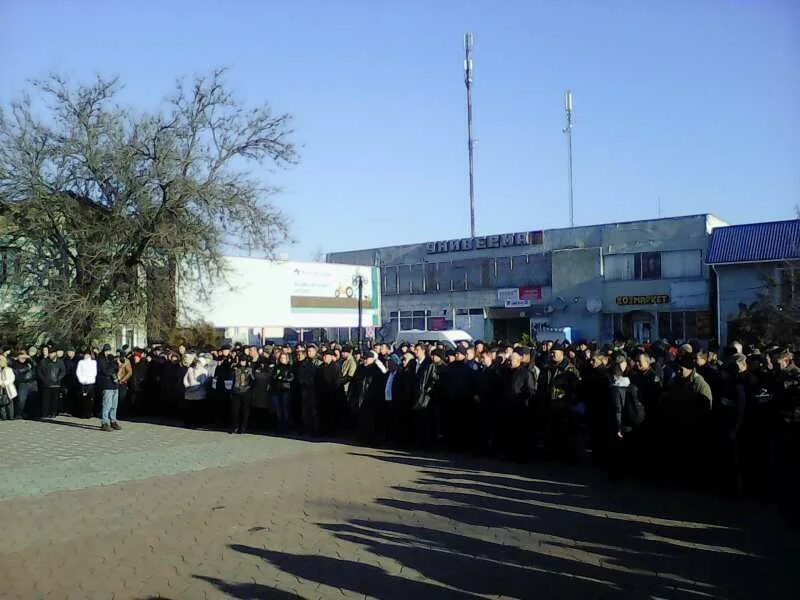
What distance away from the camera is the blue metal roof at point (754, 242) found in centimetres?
3847

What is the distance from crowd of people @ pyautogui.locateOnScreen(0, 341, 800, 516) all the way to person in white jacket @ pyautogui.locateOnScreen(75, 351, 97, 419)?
3cm

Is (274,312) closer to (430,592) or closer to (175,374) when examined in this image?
(175,374)

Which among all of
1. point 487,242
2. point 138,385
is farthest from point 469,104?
point 138,385

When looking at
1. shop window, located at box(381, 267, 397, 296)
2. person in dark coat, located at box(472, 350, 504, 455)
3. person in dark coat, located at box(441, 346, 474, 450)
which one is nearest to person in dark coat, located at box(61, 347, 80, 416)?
person in dark coat, located at box(441, 346, 474, 450)

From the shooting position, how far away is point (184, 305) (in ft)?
88.9

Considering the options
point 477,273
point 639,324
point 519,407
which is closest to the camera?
point 519,407

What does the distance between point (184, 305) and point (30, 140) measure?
711cm

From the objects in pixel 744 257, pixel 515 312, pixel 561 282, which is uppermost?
pixel 744 257

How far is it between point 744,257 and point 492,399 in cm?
3216

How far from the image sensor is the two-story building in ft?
146

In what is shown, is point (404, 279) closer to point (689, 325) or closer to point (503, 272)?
point (503, 272)

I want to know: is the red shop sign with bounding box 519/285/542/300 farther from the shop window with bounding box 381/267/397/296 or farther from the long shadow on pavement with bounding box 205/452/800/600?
the long shadow on pavement with bounding box 205/452/800/600

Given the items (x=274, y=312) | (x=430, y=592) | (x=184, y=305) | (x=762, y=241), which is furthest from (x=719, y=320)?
(x=430, y=592)

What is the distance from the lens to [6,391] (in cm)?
1866
